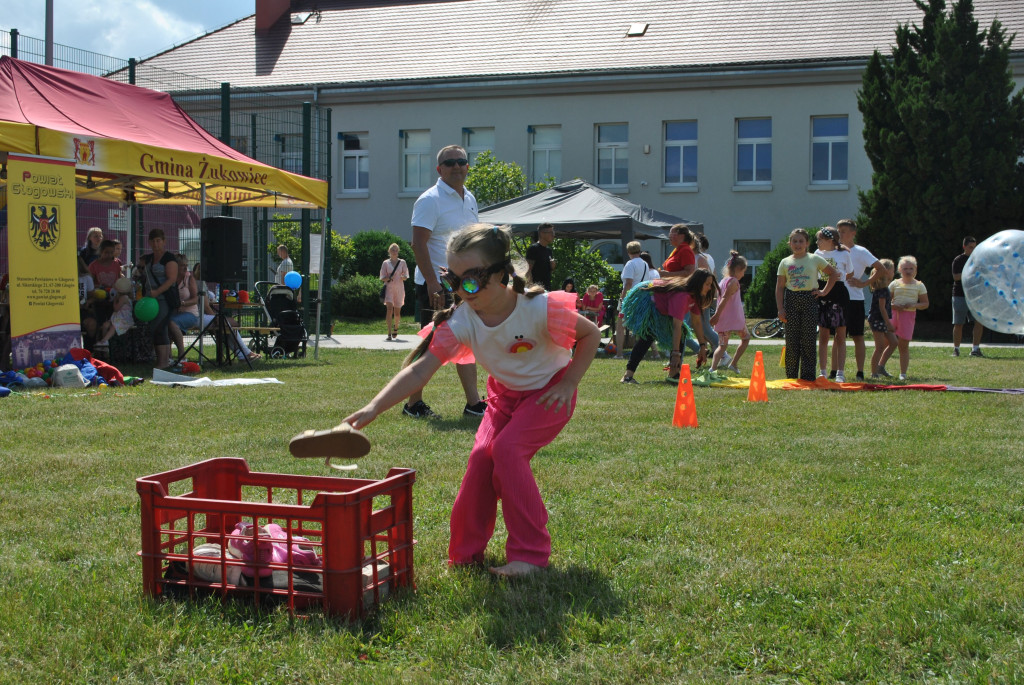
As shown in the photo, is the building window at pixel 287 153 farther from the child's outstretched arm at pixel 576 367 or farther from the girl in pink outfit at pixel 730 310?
the child's outstretched arm at pixel 576 367

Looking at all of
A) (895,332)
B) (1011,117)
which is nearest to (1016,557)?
(895,332)

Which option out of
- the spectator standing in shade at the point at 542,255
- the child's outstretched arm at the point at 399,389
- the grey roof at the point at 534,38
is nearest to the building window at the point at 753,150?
the grey roof at the point at 534,38

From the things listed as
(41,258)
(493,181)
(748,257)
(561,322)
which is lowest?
(561,322)

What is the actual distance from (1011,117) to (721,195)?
904cm

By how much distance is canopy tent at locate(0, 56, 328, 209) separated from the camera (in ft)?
35.0

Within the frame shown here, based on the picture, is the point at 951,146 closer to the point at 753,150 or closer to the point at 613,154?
the point at 753,150

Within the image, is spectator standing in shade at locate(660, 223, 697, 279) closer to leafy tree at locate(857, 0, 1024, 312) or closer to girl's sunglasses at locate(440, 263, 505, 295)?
girl's sunglasses at locate(440, 263, 505, 295)

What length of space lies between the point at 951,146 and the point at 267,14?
25.4 meters

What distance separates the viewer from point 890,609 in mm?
3299

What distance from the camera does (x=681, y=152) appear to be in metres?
30.5

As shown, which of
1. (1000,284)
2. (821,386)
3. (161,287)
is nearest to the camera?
(821,386)

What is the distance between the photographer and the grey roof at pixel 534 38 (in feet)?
97.2

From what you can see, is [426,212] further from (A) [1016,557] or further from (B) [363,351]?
(B) [363,351]

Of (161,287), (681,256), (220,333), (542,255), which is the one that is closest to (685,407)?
(681,256)
